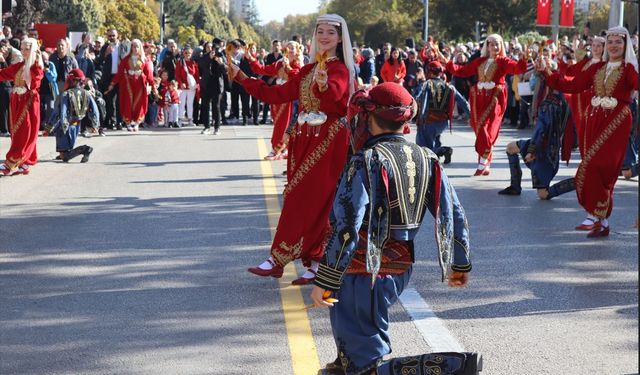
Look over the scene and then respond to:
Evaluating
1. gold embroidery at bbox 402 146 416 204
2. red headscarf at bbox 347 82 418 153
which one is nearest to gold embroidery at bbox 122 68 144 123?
red headscarf at bbox 347 82 418 153

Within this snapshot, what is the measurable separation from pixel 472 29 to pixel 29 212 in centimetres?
7155

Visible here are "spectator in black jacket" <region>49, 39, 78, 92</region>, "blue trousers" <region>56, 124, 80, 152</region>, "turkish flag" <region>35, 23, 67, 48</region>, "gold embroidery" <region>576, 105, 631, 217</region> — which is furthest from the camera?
"turkish flag" <region>35, 23, 67, 48</region>

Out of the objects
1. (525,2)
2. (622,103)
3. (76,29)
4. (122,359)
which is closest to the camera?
(122,359)

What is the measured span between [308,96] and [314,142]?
319mm

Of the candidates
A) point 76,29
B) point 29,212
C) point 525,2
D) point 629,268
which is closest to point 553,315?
point 629,268

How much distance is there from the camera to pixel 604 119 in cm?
991

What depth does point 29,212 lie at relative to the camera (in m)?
11.2

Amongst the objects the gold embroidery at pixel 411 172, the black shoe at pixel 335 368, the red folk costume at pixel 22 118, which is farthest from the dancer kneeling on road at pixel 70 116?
the gold embroidery at pixel 411 172

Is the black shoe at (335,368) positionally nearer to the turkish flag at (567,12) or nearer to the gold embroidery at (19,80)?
the gold embroidery at (19,80)

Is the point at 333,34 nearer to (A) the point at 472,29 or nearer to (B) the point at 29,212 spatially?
(B) the point at 29,212

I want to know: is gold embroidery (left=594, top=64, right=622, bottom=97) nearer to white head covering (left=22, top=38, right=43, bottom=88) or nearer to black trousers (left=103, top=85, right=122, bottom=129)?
white head covering (left=22, top=38, right=43, bottom=88)

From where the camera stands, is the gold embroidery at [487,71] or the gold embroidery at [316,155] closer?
the gold embroidery at [316,155]

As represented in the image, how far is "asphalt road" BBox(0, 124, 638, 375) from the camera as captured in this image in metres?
5.89

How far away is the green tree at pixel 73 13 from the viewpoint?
59.8 m
